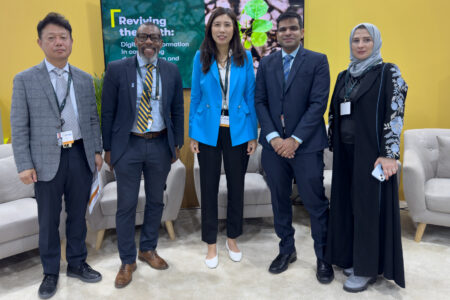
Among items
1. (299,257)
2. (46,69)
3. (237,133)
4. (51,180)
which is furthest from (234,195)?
(46,69)

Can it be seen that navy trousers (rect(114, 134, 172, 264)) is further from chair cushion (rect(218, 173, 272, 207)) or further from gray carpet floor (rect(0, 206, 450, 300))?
chair cushion (rect(218, 173, 272, 207))

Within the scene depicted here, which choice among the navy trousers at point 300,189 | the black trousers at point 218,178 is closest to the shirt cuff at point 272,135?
the navy trousers at point 300,189

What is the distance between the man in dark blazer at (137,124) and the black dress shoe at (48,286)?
1.26 ft

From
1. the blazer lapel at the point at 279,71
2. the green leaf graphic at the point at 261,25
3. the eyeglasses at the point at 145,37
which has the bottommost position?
the blazer lapel at the point at 279,71

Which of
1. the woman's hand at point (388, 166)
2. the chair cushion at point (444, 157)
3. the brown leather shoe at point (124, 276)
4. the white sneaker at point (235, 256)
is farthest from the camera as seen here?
the chair cushion at point (444, 157)

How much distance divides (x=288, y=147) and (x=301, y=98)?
321 millimetres

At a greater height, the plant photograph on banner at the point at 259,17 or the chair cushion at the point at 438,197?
the plant photograph on banner at the point at 259,17

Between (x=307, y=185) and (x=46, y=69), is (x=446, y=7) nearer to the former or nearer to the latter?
Answer: (x=307, y=185)

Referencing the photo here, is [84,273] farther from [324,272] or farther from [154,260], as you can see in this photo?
[324,272]

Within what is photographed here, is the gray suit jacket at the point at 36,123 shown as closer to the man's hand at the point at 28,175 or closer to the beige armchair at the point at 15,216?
the man's hand at the point at 28,175

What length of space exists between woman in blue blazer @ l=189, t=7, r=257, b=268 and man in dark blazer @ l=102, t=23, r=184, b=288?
0.18 meters

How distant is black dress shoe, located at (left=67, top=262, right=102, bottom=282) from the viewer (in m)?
2.37

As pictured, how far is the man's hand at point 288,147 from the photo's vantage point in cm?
222

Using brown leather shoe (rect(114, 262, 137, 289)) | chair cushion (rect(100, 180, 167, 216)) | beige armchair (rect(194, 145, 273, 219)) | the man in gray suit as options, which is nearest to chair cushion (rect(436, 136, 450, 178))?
beige armchair (rect(194, 145, 273, 219))
